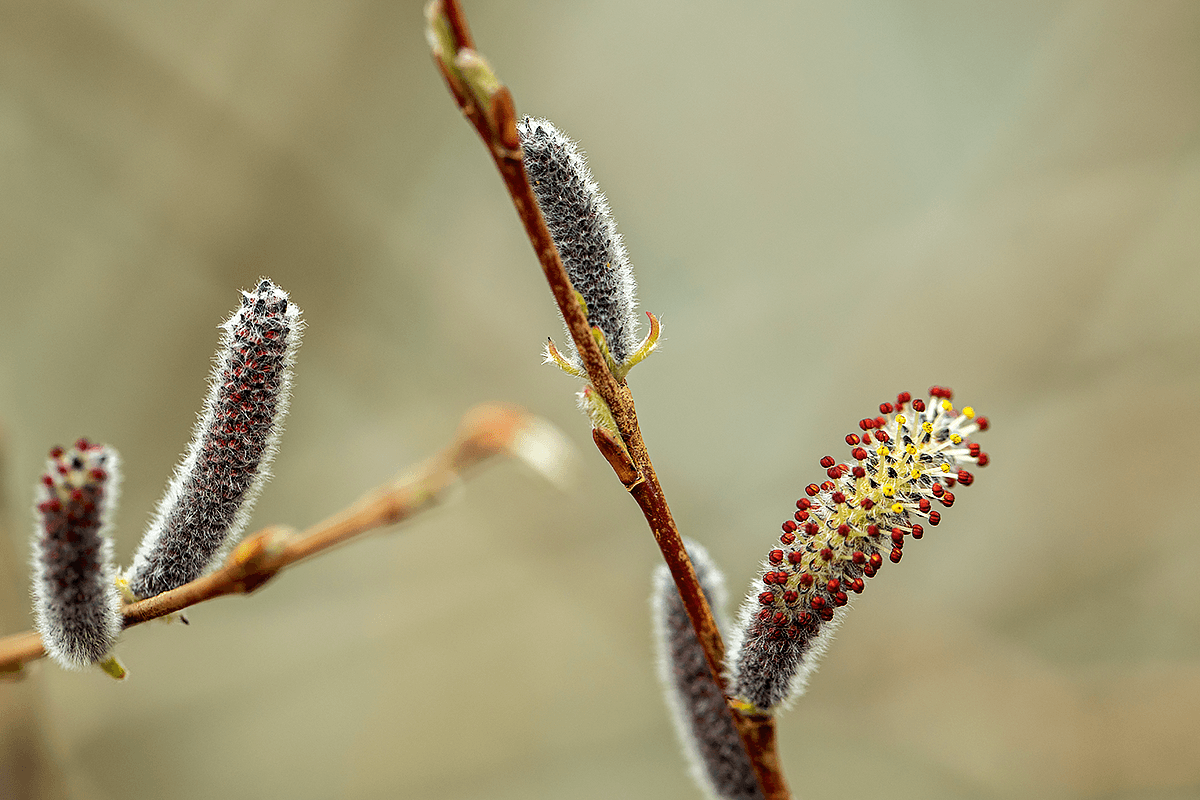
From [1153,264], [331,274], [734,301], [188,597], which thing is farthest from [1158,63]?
[188,597]

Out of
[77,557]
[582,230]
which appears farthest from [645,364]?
[77,557]

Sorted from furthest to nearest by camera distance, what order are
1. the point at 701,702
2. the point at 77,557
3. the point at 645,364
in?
1. the point at 645,364
2. the point at 701,702
3. the point at 77,557

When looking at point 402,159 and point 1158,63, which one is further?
point 402,159

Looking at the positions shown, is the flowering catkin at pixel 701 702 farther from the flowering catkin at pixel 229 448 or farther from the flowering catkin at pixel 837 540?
the flowering catkin at pixel 229 448

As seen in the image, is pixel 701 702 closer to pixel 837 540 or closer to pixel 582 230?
pixel 837 540

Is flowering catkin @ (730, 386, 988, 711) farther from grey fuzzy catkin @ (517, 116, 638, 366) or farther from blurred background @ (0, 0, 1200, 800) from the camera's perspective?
blurred background @ (0, 0, 1200, 800)

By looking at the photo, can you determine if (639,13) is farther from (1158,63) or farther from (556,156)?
(556,156)
